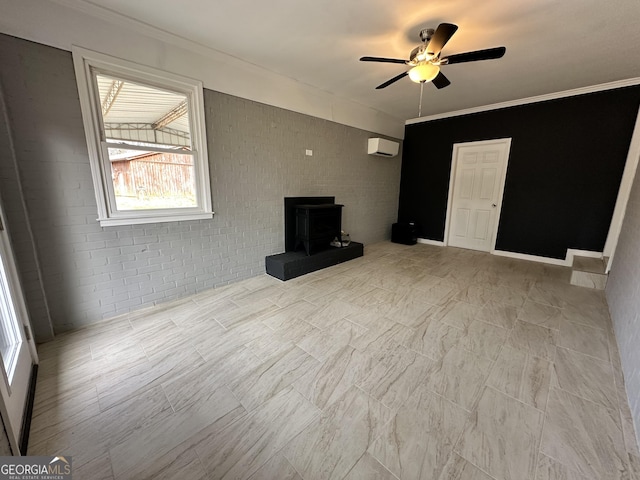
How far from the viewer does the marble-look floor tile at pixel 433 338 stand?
2043 millimetres

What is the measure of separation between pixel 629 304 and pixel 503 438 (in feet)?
5.97

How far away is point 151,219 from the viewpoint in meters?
2.61

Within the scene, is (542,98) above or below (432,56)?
above

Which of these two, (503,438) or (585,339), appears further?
(585,339)

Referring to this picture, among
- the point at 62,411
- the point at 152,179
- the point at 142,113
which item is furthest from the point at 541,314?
the point at 142,113

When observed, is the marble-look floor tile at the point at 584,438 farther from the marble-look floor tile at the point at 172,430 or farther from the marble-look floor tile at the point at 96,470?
the marble-look floor tile at the point at 96,470

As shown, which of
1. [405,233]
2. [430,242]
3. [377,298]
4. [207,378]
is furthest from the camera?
[430,242]

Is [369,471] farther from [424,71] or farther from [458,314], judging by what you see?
[424,71]

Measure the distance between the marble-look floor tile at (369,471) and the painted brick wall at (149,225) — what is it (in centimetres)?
257

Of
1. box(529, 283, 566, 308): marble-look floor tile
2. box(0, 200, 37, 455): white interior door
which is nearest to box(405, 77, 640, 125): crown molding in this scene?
box(529, 283, 566, 308): marble-look floor tile

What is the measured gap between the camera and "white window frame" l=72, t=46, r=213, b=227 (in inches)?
84.4

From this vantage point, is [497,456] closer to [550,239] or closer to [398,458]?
[398,458]

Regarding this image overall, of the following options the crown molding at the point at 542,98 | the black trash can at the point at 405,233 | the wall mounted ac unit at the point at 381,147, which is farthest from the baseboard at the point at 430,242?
the crown molding at the point at 542,98

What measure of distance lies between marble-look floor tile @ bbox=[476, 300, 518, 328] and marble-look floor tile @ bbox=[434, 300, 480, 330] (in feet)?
0.24
